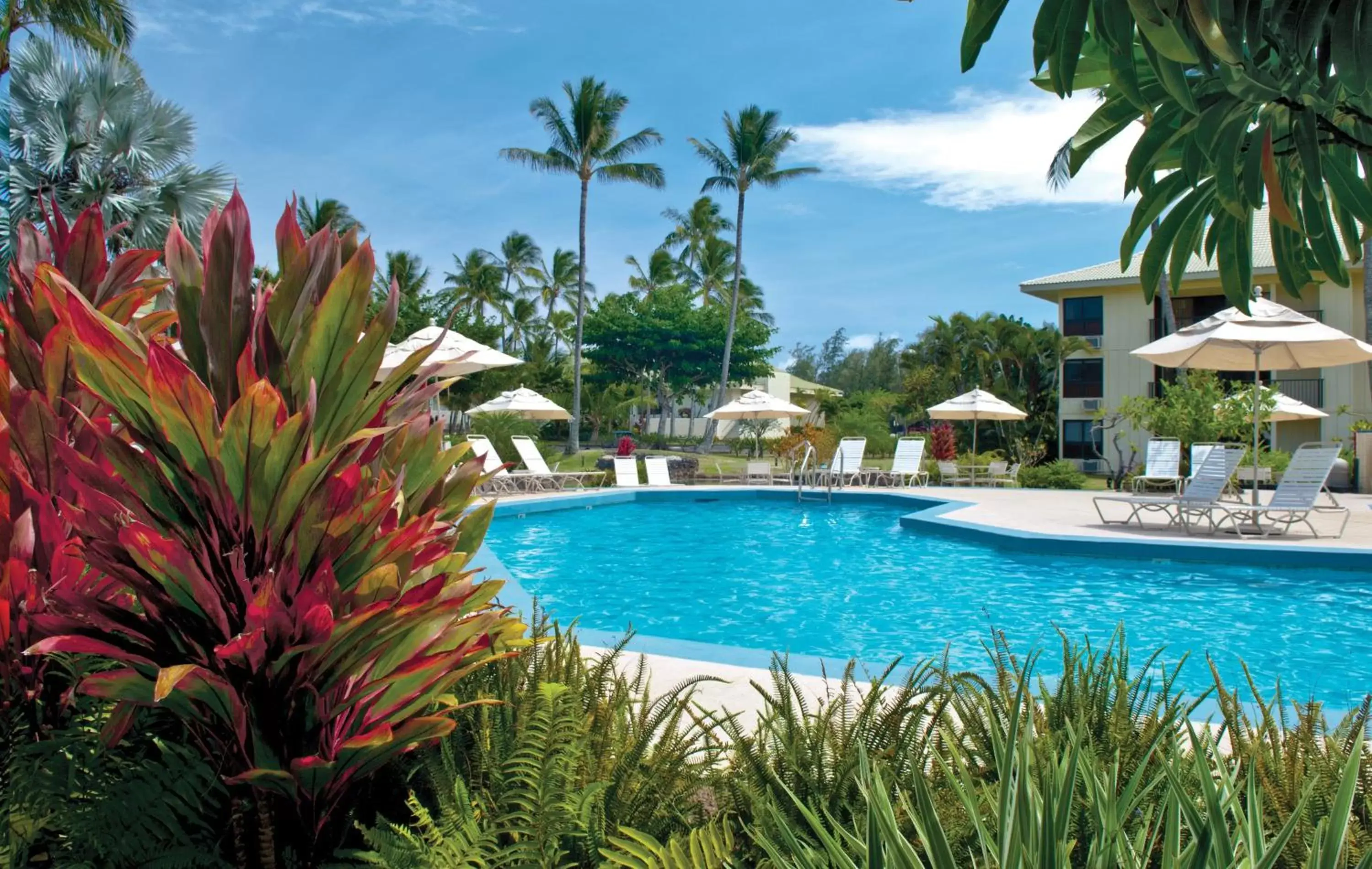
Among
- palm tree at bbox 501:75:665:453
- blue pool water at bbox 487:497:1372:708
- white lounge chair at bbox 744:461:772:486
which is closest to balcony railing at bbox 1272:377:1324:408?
white lounge chair at bbox 744:461:772:486

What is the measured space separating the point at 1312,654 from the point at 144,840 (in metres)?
6.95

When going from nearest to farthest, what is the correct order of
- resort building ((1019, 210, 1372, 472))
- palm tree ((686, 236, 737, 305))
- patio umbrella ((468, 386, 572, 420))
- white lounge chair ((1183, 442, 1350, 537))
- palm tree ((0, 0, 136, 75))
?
white lounge chair ((1183, 442, 1350, 537)), palm tree ((0, 0, 136, 75)), patio umbrella ((468, 386, 572, 420)), resort building ((1019, 210, 1372, 472)), palm tree ((686, 236, 737, 305))

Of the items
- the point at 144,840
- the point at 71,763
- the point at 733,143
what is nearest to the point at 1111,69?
the point at 144,840

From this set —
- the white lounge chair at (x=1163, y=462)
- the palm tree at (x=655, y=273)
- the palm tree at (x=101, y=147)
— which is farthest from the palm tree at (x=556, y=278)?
the white lounge chair at (x=1163, y=462)

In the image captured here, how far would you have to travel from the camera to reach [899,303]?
98.4 metres

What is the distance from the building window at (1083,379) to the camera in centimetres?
2897

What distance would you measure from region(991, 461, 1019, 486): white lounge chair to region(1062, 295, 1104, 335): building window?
1054 centimetres

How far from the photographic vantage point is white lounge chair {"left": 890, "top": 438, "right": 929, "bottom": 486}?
61.9 ft

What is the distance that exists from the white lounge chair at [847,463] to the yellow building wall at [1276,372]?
9.76 meters

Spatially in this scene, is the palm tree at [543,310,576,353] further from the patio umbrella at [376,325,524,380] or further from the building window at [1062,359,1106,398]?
the patio umbrella at [376,325,524,380]

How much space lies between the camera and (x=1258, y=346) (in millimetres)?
11570

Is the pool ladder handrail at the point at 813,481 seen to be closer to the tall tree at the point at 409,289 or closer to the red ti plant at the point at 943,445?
the red ti plant at the point at 943,445

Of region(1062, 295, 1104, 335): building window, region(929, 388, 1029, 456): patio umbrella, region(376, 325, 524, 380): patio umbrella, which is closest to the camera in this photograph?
region(376, 325, 524, 380): patio umbrella

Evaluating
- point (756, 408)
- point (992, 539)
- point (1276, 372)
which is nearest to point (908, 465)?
point (756, 408)
